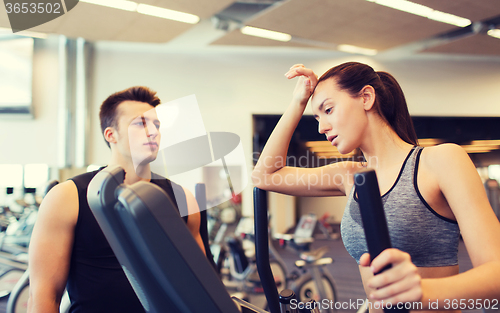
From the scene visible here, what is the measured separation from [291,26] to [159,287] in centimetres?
588

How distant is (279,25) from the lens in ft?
18.5

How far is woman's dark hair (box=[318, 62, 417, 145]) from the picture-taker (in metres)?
0.94

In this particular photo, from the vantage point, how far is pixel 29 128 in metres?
6.48

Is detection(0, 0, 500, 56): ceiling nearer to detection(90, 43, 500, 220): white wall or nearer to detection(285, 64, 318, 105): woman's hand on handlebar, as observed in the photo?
detection(90, 43, 500, 220): white wall

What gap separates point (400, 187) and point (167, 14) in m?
5.47

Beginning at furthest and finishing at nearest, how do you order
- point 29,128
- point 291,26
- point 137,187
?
point 29,128 < point 291,26 < point 137,187

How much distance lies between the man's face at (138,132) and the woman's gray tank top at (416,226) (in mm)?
942

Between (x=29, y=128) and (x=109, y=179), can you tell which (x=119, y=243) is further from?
(x=29, y=128)

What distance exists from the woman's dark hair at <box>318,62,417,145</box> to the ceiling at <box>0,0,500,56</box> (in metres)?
4.21

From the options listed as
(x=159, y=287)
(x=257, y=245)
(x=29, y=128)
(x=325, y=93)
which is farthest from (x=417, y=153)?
(x=29, y=128)

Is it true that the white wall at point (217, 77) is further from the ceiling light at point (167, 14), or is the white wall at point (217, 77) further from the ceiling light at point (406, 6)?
the ceiling light at point (406, 6)

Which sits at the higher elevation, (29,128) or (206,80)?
(206,80)

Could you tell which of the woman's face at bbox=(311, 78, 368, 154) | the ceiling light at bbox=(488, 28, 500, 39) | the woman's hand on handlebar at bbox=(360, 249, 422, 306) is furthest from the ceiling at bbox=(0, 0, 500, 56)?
the woman's hand on handlebar at bbox=(360, 249, 422, 306)

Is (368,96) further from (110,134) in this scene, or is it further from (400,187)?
(110,134)
